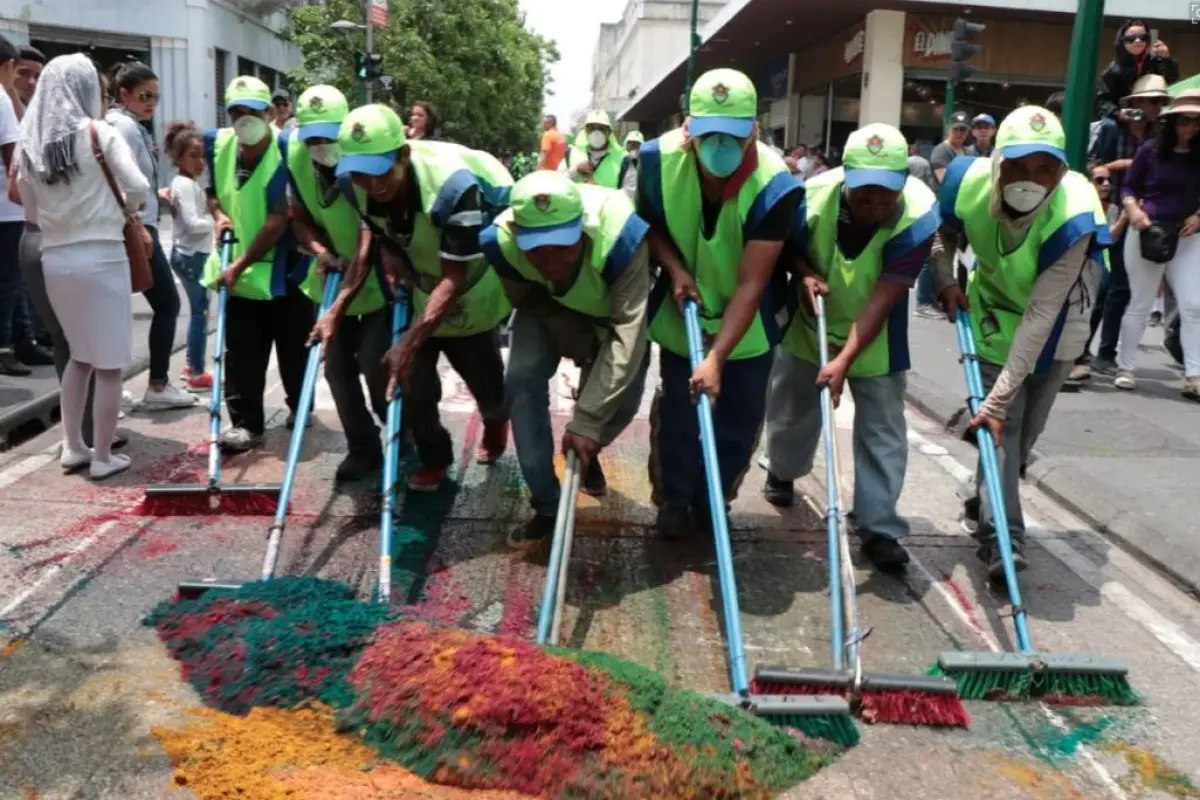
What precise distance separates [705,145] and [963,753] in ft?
6.74

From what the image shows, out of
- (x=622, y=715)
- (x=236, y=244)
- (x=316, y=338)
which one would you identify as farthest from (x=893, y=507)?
(x=236, y=244)

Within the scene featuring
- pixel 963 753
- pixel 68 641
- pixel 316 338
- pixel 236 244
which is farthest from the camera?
pixel 236 244

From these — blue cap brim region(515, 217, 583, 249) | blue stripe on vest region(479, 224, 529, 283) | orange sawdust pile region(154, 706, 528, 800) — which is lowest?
orange sawdust pile region(154, 706, 528, 800)

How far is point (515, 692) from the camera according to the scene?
2691mm

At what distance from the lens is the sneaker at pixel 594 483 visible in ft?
16.4

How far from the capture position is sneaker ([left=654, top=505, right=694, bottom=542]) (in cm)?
438

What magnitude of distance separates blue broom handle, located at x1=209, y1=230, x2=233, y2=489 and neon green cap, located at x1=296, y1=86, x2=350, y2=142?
1.01 metres

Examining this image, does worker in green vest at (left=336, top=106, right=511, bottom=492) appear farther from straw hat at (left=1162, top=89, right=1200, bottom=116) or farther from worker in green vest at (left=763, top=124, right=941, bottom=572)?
straw hat at (left=1162, top=89, right=1200, bottom=116)

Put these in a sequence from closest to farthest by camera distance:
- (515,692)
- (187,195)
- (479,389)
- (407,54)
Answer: (515,692)
(479,389)
(187,195)
(407,54)

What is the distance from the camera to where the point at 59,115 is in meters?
4.55

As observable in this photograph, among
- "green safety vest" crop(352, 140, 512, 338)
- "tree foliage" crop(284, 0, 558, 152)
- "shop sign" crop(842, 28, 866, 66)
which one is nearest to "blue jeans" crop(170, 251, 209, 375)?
"green safety vest" crop(352, 140, 512, 338)

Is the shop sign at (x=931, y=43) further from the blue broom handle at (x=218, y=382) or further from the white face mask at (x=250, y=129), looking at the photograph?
the blue broom handle at (x=218, y=382)

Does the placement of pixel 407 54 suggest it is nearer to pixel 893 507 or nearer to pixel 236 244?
pixel 236 244

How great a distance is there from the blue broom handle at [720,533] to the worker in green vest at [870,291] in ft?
1.65
